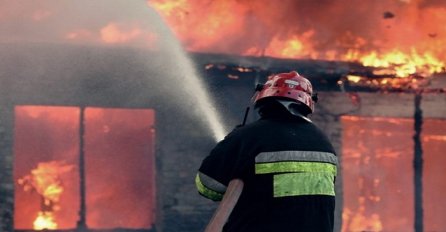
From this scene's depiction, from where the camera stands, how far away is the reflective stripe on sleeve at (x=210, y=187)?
381cm

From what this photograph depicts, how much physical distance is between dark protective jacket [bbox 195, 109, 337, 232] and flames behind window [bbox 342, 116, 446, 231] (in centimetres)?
781

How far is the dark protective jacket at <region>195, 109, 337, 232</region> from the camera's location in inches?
150

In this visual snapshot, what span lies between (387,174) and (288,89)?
8420 millimetres

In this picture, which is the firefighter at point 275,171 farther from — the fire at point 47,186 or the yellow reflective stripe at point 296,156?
the fire at point 47,186

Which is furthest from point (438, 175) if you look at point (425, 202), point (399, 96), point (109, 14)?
point (109, 14)

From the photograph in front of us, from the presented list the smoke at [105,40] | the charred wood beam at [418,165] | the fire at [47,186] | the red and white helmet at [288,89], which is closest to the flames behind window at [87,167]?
the fire at [47,186]

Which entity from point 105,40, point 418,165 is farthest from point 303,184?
point 418,165

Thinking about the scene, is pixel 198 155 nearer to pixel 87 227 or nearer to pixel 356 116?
pixel 87 227

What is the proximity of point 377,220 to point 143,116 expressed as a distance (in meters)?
4.02

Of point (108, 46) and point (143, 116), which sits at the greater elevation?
point (108, 46)

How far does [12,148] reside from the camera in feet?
31.4

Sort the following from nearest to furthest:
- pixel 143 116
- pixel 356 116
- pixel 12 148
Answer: pixel 12 148
pixel 143 116
pixel 356 116

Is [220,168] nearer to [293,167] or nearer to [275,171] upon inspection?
[275,171]

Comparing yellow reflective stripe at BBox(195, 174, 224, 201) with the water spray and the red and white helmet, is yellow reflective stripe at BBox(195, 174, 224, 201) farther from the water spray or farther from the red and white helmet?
the water spray
